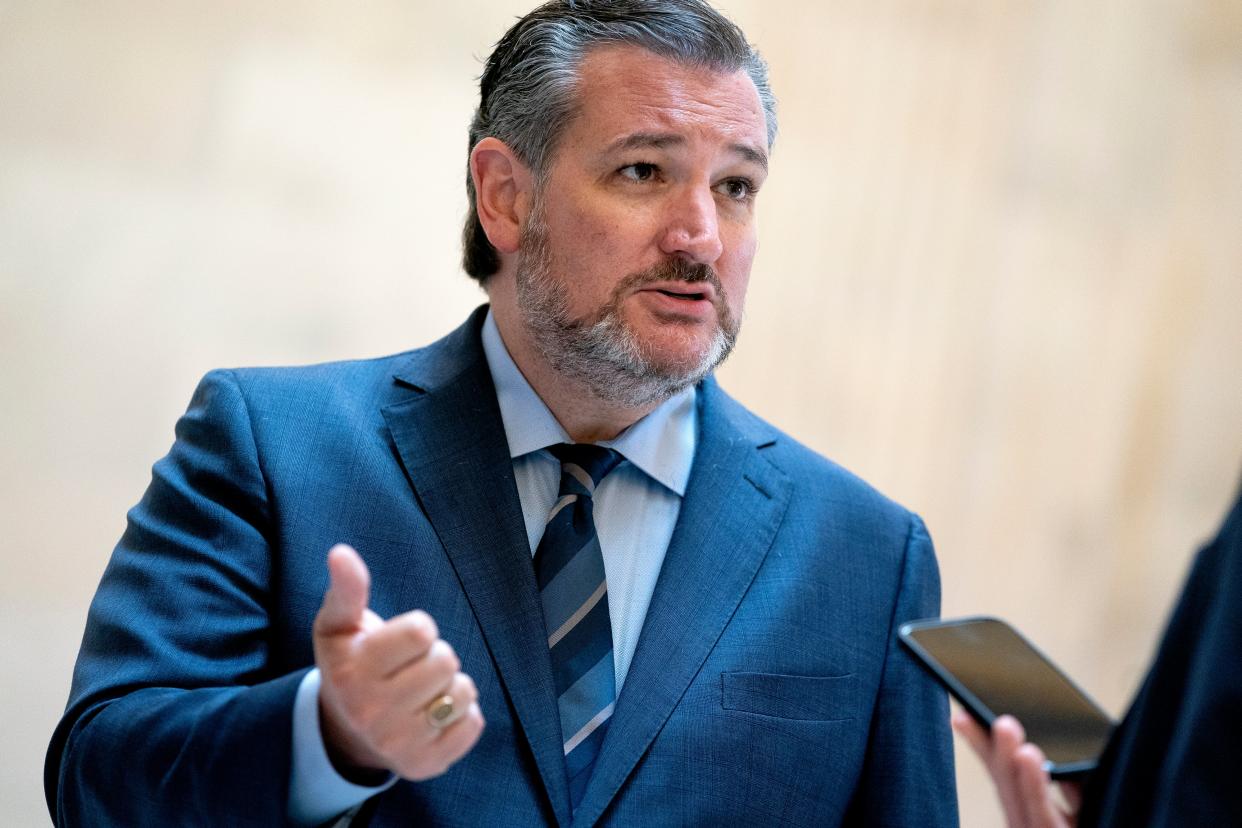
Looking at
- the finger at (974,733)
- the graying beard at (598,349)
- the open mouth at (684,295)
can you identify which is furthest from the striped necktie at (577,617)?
the finger at (974,733)

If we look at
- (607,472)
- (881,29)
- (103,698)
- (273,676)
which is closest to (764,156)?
(607,472)

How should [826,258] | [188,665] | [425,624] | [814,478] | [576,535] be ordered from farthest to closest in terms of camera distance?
1. [826,258]
2. [814,478]
3. [576,535]
4. [188,665]
5. [425,624]

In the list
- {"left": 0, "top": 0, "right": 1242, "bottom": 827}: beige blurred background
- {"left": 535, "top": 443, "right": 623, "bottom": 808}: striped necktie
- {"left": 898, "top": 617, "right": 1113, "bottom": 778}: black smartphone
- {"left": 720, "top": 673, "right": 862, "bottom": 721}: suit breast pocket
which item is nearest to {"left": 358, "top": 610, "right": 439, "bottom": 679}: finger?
{"left": 898, "top": 617, "right": 1113, "bottom": 778}: black smartphone

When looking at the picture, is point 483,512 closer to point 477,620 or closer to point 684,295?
point 477,620

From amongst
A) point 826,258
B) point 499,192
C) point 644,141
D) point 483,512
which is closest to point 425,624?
point 483,512

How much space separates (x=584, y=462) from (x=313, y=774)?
70cm

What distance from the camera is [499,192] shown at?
2.24 m

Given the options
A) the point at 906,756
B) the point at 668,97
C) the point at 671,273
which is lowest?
the point at 906,756

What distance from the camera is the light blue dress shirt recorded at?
1.99m

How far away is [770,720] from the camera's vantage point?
6.28ft

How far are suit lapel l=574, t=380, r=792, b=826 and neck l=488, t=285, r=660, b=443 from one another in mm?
143

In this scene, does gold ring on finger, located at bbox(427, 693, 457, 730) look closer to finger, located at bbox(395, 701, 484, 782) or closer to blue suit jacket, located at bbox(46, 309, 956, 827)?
finger, located at bbox(395, 701, 484, 782)

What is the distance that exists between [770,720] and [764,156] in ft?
2.86

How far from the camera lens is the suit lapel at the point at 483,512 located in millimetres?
1825
